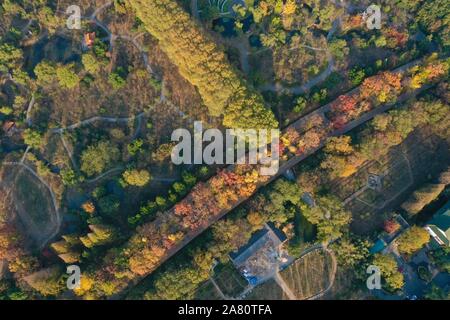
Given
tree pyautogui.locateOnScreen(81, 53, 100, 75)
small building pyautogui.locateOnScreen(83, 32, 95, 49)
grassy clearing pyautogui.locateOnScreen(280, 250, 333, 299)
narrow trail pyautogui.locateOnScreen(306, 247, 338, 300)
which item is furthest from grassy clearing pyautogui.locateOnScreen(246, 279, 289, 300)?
small building pyautogui.locateOnScreen(83, 32, 95, 49)

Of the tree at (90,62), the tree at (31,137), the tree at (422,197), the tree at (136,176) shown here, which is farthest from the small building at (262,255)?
the tree at (90,62)

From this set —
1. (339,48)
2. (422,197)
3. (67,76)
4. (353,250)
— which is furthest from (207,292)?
(339,48)

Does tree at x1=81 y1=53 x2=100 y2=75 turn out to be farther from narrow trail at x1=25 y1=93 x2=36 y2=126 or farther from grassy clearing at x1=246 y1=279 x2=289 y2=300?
grassy clearing at x1=246 y1=279 x2=289 y2=300

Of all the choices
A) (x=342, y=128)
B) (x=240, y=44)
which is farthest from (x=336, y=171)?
(x=240, y=44)

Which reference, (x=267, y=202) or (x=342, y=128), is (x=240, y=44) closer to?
(x=342, y=128)

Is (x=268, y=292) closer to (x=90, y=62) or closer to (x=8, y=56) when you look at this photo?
(x=90, y=62)

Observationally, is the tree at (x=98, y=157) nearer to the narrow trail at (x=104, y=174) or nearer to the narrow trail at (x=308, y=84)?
the narrow trail at (x=104, y=174)
